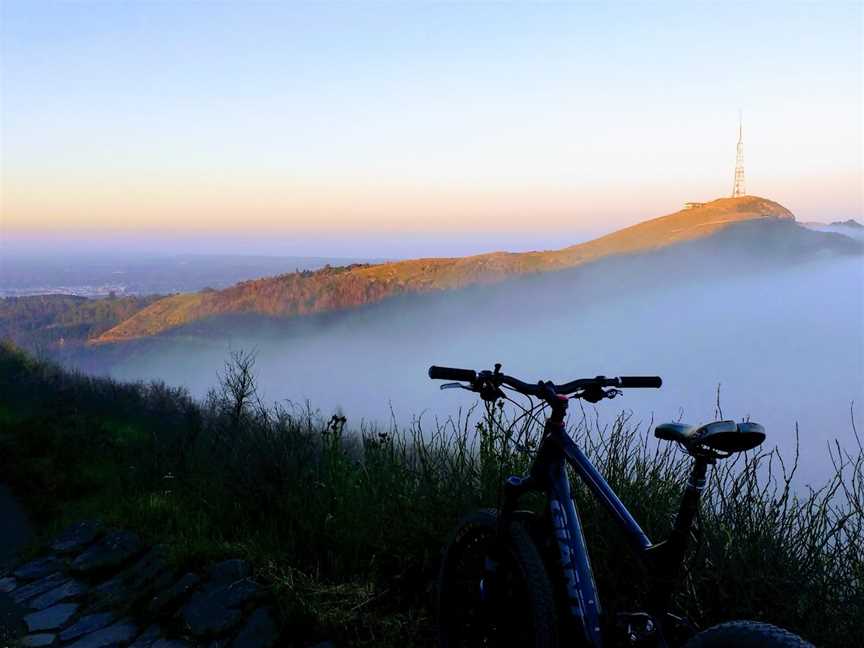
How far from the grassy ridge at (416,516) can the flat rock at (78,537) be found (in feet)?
0.54

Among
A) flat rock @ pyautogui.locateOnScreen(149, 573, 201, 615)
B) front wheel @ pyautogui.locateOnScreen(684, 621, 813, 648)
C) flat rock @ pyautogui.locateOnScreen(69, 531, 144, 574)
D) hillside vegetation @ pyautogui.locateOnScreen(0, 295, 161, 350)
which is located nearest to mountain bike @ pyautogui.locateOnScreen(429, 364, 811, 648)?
front wheel @ pyautogui.locateOnScreen(684, 621, 813, 648)

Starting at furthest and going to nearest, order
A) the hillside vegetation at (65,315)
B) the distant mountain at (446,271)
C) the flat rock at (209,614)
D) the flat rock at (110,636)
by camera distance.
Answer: the distant mountain at (446,271), the hillside vegetation at (65,315), the flat rock at (110,636), the flat rock at (209,614)

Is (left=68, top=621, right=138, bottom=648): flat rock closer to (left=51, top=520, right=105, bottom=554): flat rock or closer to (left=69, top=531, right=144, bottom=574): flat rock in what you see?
(left=69, top=531, right=144, bottom=574): flat rock

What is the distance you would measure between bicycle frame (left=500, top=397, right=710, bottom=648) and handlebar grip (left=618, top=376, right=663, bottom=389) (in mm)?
242

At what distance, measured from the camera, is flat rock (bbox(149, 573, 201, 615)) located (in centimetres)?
449

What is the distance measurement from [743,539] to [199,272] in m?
138

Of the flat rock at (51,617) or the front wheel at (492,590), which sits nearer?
the front wheel at (492,590)

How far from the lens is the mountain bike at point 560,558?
6.71 feet

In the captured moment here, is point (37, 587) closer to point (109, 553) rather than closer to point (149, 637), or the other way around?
point (109, 553)

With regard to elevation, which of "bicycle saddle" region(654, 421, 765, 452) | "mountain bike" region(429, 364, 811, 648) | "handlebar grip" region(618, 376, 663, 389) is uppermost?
"handlebar grip" region(618, 376, 663, 389)

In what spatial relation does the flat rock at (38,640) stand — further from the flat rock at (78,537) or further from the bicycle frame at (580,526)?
the bicycle frame at (580,526)

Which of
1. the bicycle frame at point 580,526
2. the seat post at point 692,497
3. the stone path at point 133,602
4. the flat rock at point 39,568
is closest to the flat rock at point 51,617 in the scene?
the stone path at point 133,602

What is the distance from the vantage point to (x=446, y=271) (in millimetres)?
98250

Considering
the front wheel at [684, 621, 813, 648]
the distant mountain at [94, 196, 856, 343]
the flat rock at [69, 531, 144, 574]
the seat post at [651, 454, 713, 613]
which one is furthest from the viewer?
the distant mountain at [94, 196, 856, 343]
